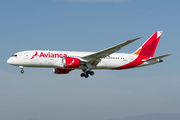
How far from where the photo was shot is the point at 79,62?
136 feet

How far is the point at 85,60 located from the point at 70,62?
271 centimetres

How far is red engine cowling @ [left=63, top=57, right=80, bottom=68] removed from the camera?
132ft

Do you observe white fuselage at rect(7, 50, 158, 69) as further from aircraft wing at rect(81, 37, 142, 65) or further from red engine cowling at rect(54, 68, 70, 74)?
red engine cowling at rect(54, 68, 70, 74)

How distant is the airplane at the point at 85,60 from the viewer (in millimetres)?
40750

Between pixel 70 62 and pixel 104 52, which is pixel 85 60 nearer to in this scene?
pixel 70 62

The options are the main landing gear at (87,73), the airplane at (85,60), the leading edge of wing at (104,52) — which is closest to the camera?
the leading edge of wing at (104,52)

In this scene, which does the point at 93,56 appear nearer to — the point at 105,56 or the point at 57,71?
the point at 105,56

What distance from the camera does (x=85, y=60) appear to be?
138ft

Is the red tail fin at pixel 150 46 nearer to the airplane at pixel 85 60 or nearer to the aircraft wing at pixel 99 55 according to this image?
the airplane at pixel 85 60

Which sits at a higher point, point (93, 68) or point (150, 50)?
point (150, 50)

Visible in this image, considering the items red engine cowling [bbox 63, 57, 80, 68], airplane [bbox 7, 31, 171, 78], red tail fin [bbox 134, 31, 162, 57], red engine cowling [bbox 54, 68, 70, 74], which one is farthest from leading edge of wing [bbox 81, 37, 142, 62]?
red tail fin [bbox 134, 31, 162, 57]

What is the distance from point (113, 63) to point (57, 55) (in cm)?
885

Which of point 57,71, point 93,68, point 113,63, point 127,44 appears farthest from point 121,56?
point 57,71

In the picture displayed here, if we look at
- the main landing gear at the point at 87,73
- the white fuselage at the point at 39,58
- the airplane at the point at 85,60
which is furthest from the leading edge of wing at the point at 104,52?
the main landing gear at the point at 87,73
